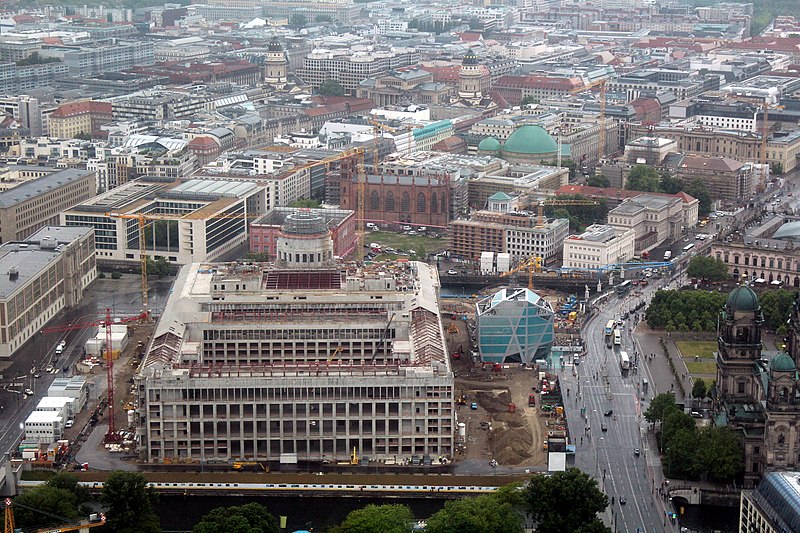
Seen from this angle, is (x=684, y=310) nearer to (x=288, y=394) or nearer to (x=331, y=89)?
(x=288, y=394)

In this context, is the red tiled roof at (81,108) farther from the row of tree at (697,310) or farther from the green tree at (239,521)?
the green tree at (239,521)

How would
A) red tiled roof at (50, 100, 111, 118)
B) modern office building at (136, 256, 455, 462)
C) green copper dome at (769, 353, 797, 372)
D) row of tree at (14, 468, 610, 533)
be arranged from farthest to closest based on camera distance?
red tiled roof at (50, 100, 111, 118) → modern office building at (136, 256, 455, 462) → green copper dome at (769, 353, 797, 372) → row of tree at (14, 468, 610, 533)

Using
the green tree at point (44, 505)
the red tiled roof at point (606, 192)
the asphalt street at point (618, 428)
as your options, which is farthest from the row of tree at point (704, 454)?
the red tiled roof at point (606, 192)

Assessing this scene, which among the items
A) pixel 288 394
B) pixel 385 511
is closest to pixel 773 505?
pixel 385 511

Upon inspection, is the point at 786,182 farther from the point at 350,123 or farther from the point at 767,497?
the point at 767,497

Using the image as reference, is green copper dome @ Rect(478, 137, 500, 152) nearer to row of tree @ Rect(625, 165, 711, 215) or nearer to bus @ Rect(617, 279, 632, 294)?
row of tree @ Rect(625, 165, 711, 215)

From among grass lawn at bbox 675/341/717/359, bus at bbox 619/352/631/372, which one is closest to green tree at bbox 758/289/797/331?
grass lawn at bbox 675/341/717/359

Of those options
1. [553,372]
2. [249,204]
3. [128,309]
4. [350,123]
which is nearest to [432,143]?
[350,123]
